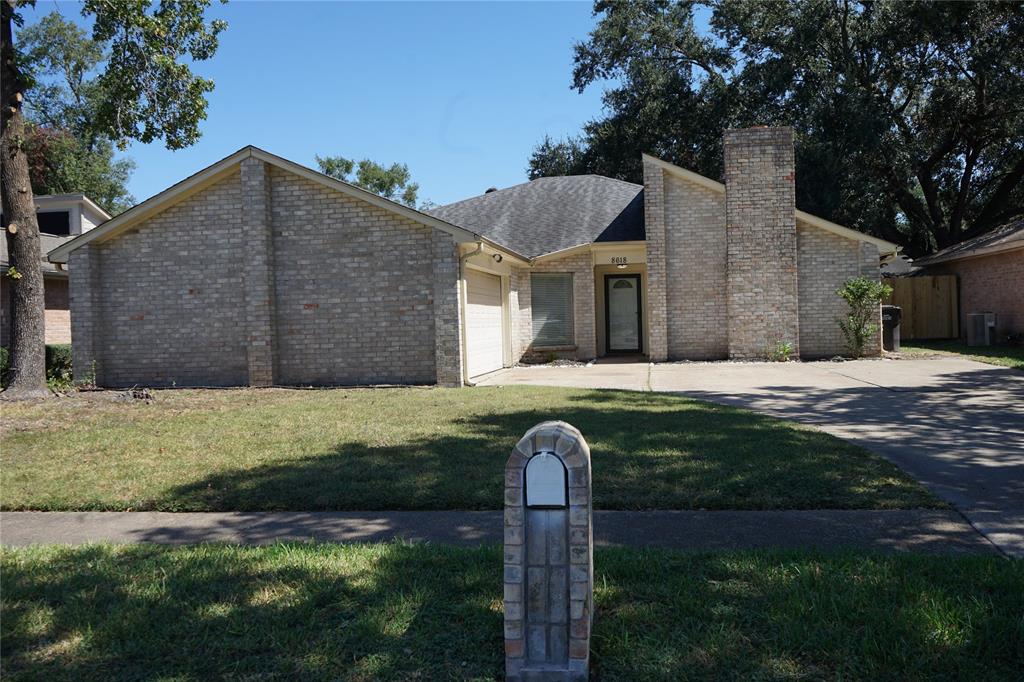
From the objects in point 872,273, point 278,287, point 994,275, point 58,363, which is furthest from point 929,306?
point 58,363

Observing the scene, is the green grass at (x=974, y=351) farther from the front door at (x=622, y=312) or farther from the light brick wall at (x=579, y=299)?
the light brick wall at (x=579, y=299)

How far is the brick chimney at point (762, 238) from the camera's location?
18.5m

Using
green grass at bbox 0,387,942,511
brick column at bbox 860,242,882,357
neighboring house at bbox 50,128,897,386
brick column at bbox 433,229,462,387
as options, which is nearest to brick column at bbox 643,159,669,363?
neighboring house at bbox 50,128,897,386

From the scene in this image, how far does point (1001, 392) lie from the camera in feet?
38.3

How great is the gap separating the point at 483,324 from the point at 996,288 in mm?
15974

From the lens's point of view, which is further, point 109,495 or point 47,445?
point 47,445

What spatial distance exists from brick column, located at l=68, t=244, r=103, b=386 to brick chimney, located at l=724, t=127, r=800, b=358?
14.0 m

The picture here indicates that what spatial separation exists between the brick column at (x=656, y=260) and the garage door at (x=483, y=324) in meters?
3.79

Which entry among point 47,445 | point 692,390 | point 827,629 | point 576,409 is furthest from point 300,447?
point 692,390

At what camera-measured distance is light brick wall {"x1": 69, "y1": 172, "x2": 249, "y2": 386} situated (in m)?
15.0

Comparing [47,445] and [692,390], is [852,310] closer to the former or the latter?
[692,390]

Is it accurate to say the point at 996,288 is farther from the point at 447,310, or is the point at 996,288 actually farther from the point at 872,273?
the point at 447,310

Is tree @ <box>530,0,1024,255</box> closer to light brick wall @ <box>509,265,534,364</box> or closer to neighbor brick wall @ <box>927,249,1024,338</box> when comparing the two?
neighbor brick wall @ <box>927,249,1024,338</box>

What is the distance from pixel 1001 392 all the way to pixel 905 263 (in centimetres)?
1607
